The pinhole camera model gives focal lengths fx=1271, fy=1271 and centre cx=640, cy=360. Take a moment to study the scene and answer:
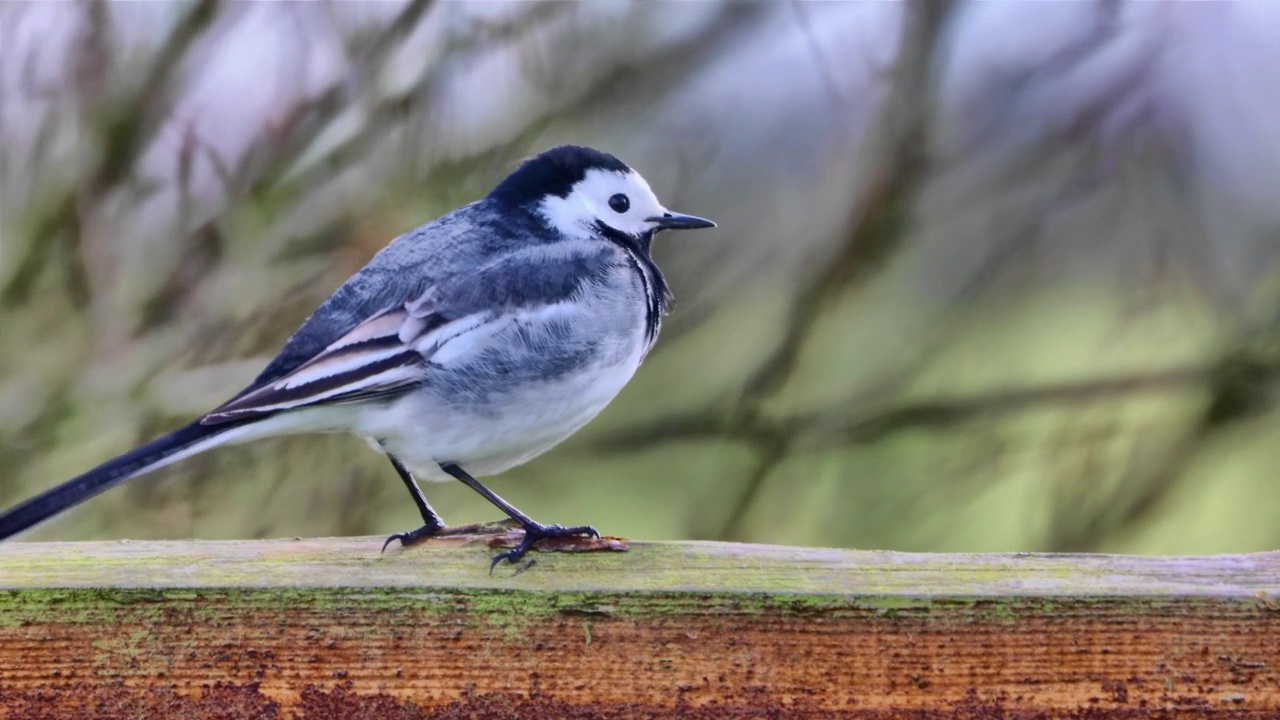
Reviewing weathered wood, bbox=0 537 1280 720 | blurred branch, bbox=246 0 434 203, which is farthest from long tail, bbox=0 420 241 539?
blurred branch, bbox=246 0 434 203

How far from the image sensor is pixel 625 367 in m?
2.77

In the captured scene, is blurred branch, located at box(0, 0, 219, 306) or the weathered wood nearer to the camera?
the weathered wood

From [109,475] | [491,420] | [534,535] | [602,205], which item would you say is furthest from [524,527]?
[602,205]

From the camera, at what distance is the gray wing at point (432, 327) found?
8.07ft

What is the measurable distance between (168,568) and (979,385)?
8.67 ft

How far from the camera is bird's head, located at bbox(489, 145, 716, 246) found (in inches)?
116

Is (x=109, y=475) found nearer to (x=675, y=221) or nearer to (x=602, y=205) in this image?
(x=602, y=205)

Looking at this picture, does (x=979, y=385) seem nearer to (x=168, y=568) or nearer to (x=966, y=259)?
(x=966, y=259)

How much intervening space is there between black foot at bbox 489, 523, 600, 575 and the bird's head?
85 centimetres

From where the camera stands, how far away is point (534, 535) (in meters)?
2.11

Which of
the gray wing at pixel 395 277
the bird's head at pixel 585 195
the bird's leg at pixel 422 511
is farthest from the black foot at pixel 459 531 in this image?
the bird's head at pixel 585 195

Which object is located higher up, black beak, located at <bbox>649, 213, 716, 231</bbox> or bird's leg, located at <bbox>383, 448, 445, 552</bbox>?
black beak, located at <bbox>649, 213, 716, 231</bbox>

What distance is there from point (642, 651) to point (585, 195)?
149 centimetres

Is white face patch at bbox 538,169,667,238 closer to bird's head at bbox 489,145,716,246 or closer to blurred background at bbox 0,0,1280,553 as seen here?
bird's head at bbox 489,145,716,246
